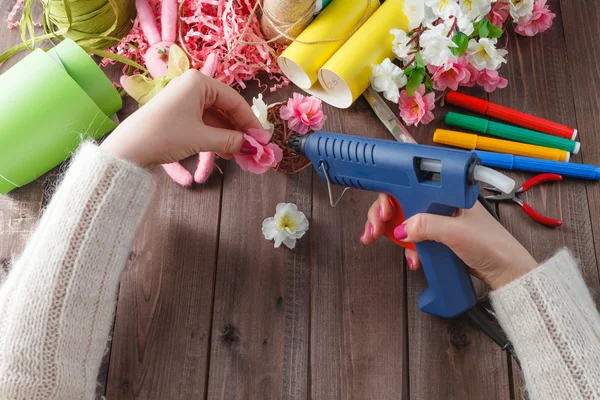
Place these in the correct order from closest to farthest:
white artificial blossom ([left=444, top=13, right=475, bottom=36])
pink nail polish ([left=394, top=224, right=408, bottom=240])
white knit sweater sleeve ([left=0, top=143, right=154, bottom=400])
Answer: white knit sweater sleeve ([left=0, top=143, right=154, bottom=400])
pink nail polish ([left=394, top=224, right=408, bottom=240])
white artificial blossom ([left=444, top=13, right=475, bottom=36])

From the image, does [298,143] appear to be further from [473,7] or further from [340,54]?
[473,7]

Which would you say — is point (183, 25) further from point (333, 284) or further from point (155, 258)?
point (333, 284)

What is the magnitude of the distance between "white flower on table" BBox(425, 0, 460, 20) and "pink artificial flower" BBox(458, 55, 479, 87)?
100mm

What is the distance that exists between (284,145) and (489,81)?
35cm

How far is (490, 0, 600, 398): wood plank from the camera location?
0.86 m

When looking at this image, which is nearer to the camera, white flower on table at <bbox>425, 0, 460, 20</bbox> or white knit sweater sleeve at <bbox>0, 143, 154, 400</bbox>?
white knit sweater sleeve at <bbox>0, 143, 154, 400</bbox>

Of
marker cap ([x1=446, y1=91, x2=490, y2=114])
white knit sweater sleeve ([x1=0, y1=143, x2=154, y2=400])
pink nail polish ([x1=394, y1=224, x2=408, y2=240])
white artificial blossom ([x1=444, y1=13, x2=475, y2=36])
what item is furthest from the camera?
marker cap ([x1=446, y1=91, x2=490, y2=114])

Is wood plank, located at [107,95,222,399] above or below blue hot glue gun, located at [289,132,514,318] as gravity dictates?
below

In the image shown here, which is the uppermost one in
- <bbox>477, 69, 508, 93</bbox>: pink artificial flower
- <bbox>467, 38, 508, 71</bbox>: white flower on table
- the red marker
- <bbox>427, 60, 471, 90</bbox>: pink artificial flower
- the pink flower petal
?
the pink flower petal

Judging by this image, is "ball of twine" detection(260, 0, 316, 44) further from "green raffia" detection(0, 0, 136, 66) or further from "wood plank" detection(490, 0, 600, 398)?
"wood plank" detection(490, 0, 600, 398)

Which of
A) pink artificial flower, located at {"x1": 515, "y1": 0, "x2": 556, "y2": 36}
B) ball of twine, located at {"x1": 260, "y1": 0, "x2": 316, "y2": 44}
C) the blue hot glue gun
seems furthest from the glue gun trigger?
pink artificial flower, located at {"x1": 515, "y1": 0, "x2": 556, "y2": 36}

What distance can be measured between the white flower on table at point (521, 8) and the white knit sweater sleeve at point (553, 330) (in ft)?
1.44

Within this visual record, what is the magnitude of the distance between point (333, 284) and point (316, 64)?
1.13 feet

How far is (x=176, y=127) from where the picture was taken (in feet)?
2.33
